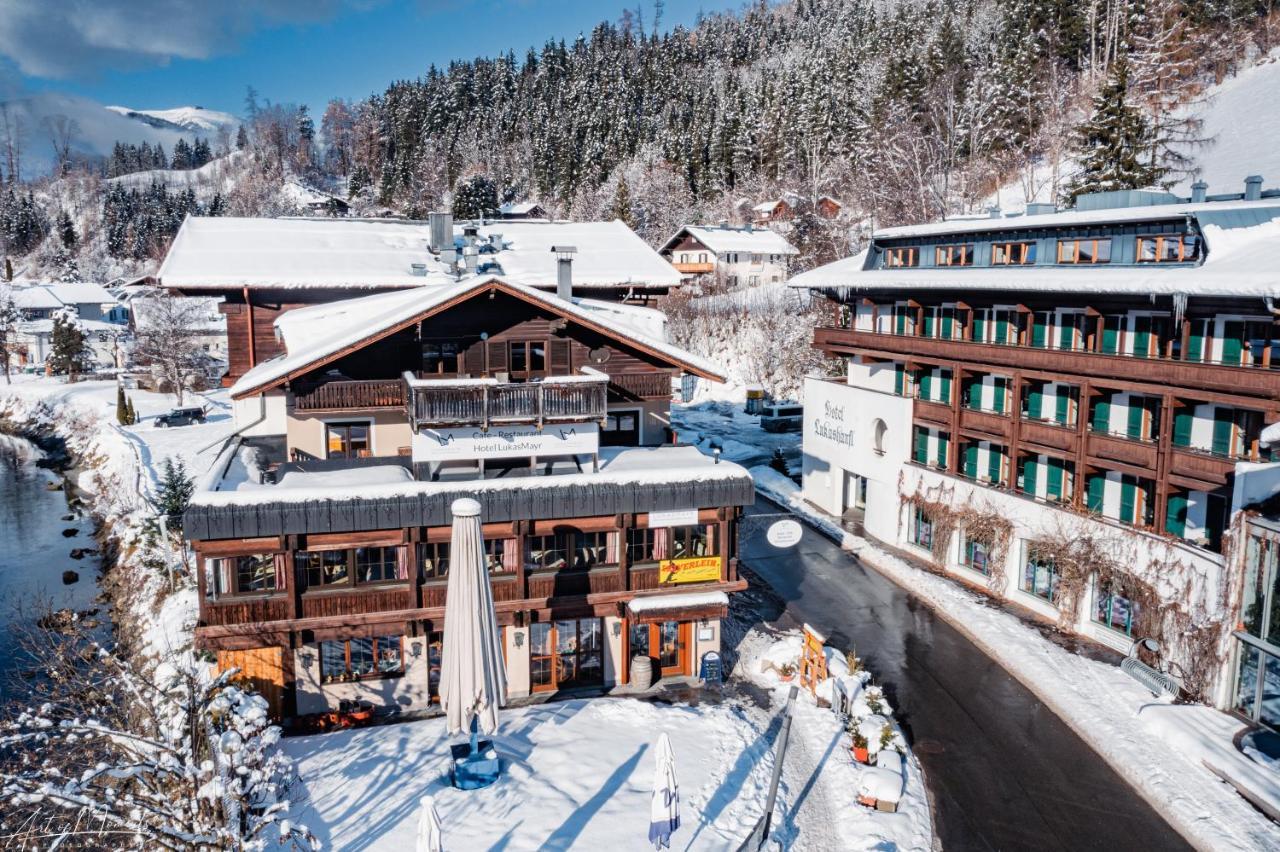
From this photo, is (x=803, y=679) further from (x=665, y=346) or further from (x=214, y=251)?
(x=214, y=251)

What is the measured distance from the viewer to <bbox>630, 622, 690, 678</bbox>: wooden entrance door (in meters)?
22.6

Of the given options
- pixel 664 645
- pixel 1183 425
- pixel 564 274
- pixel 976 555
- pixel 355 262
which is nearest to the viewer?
pixel 664 645

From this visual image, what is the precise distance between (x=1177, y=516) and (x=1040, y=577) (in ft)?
15.5

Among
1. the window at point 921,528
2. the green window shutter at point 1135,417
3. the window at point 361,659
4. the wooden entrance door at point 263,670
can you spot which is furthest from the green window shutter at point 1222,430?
the wooden entrance door at point 263,670

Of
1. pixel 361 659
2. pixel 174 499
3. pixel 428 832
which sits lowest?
pixel 361 659

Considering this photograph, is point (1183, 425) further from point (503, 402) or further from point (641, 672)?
point (503, 402)

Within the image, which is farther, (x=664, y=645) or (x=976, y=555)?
(x=976, y=555)

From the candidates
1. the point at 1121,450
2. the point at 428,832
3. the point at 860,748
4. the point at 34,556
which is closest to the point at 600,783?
the point at 428,832

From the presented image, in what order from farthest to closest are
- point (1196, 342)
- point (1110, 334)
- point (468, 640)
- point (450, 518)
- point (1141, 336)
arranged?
point (1110, 334), point (1141, 336), point (1196, 342), point (450, 518), point (468, 640)

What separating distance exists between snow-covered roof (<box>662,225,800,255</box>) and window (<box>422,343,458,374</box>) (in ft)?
176

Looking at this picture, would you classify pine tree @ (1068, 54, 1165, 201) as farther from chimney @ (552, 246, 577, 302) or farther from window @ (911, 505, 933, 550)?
chimney @ (552, 246, 577, 302)

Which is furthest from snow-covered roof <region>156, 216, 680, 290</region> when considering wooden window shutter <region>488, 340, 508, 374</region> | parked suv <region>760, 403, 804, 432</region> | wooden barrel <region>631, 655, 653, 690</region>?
parked suv <region>760, 403, 804, 432</region>

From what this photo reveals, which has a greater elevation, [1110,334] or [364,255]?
[364,255]

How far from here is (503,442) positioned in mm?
22312
